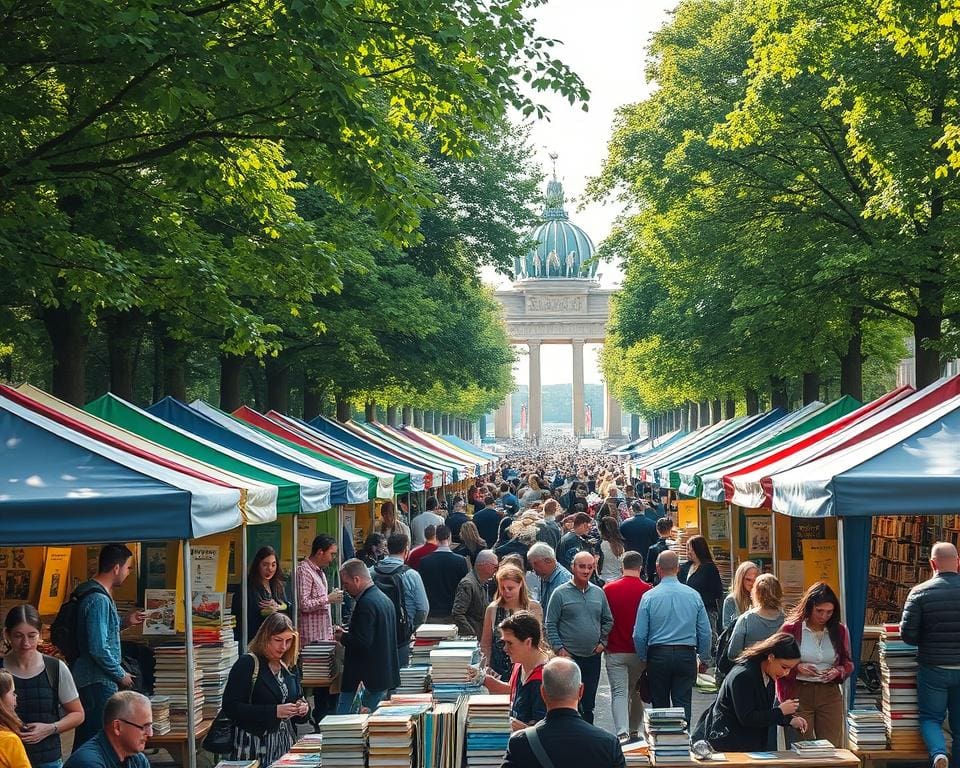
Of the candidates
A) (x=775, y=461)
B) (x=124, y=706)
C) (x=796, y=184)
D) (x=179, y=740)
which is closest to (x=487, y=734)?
(x=124, y=706)

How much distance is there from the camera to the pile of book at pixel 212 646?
11586 millimetres

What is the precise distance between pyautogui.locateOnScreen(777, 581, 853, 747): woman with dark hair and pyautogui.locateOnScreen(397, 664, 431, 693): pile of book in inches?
90.9

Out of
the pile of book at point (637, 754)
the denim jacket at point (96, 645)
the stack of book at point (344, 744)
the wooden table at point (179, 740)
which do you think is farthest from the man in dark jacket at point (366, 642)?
the stack of book at point (344, 744)

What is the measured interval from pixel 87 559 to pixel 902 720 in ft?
24.4

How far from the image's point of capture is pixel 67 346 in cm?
2027

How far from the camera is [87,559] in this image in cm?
1386

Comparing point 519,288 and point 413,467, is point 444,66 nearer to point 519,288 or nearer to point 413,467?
point 413,467

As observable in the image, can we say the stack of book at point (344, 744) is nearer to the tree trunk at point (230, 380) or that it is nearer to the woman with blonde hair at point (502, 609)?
the woman with blonde hair at point (502, 609)

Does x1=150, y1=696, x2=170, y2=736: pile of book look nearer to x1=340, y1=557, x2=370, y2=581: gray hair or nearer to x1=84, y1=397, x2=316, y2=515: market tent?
x1=340, y1=557, x2=370, y2=581: gray hair

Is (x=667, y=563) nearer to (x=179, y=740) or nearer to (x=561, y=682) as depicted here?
(x=179, y=740)

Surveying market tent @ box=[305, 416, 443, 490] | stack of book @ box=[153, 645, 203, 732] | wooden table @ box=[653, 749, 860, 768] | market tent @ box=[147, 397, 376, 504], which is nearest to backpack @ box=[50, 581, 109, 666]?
stack of book @ box=[153, 645, 203, 732]

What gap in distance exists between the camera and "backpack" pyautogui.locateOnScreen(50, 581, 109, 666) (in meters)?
9.78

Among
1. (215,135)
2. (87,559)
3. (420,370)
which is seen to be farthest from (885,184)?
(420,370)

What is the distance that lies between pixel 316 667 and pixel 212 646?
2.71 feet
